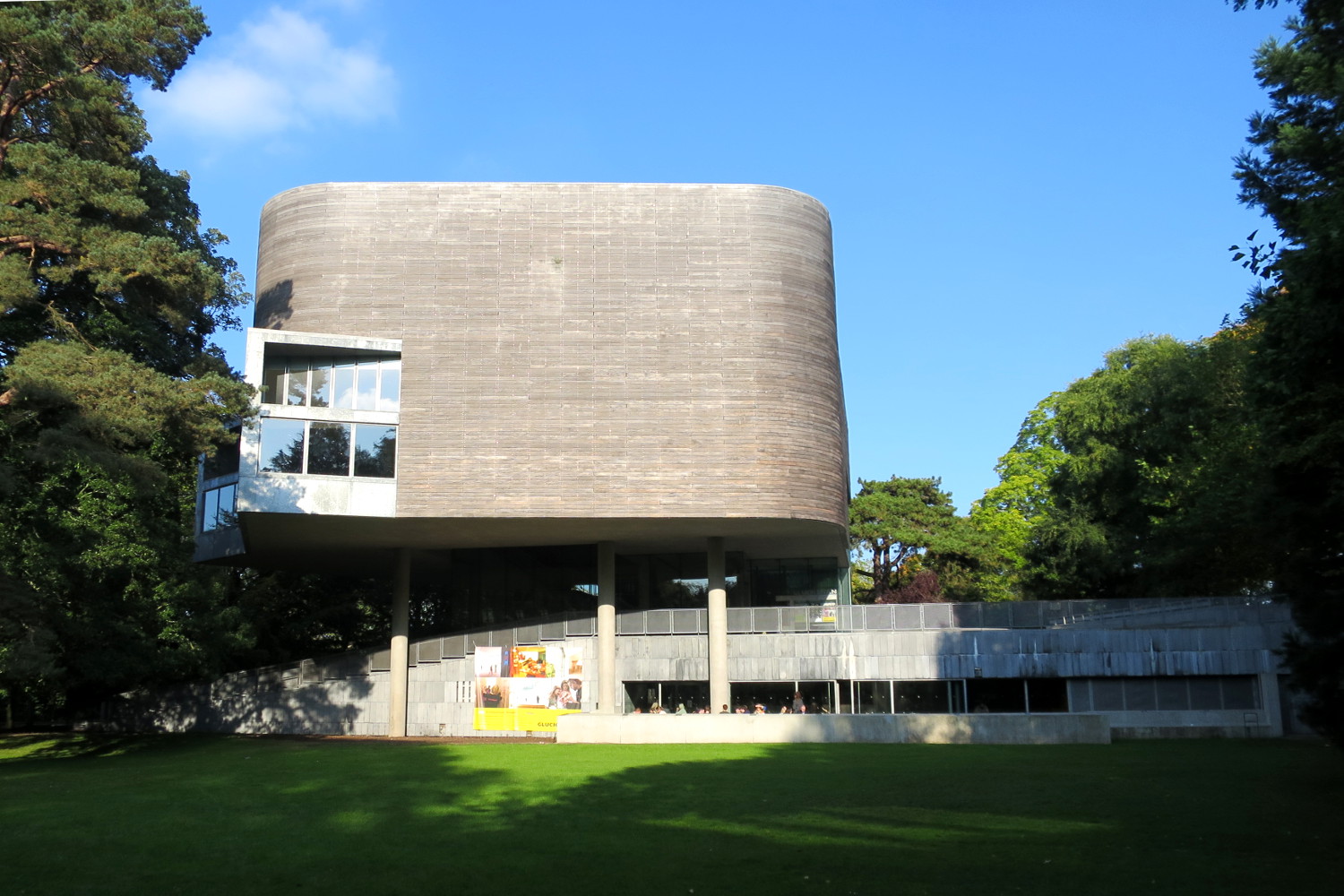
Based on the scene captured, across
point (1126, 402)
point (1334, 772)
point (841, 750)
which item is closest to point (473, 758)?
point (841, 750)

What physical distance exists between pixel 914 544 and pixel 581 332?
32882 millimetres

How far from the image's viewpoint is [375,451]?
3253 cm

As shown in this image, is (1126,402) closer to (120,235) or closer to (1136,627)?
(1136,627)

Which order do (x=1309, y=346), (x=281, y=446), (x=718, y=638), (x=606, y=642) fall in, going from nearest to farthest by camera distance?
(x=1309, y=346), (x=281, y=446), (x=718, y=638), (x=606, y=642)

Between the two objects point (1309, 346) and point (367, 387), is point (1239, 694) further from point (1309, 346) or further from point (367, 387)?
point (367, 387)

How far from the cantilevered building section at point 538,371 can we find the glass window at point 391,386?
0.06 m

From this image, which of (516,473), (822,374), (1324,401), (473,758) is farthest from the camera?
(822,374)

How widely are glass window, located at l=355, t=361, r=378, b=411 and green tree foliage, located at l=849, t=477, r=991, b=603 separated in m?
32.6

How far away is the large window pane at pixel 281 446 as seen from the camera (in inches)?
1238

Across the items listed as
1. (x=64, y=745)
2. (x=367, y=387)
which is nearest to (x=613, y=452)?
(x=367, y=387)

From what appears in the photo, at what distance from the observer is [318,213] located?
3478 cm

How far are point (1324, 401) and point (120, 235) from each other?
1969 centimetres

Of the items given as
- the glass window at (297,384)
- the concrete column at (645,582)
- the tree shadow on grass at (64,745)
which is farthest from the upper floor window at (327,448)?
the concrete column at (645,582)

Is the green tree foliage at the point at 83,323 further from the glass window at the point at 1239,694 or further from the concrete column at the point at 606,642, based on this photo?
the glass window at the point at 1239,694
